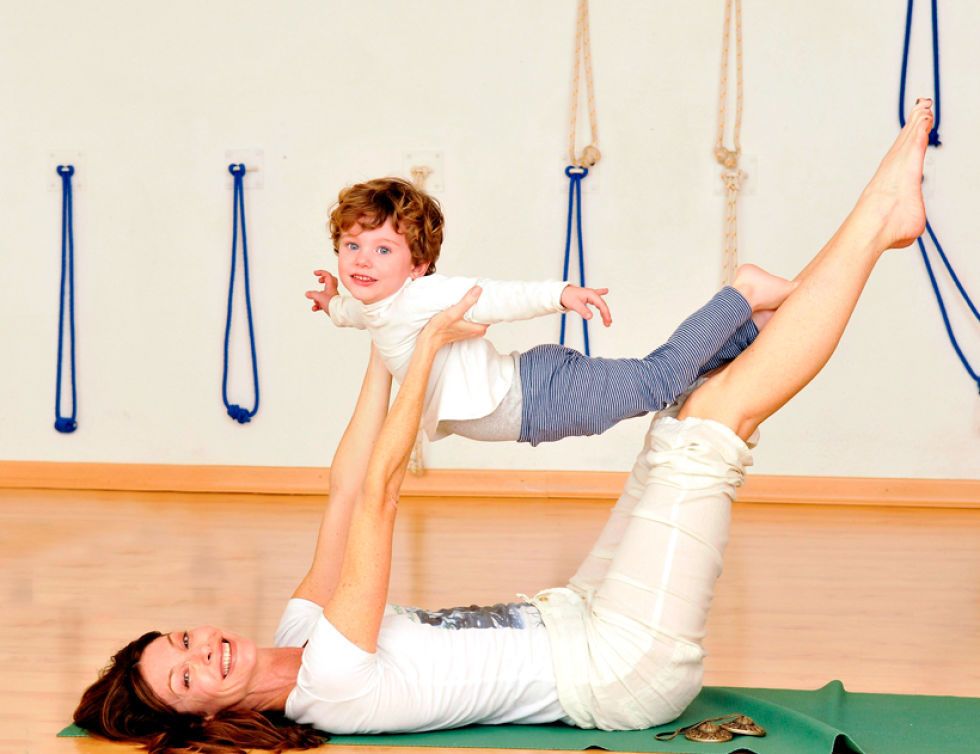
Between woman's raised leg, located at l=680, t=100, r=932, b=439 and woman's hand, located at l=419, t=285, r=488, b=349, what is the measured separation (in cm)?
44

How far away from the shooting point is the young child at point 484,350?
2449 millimetres

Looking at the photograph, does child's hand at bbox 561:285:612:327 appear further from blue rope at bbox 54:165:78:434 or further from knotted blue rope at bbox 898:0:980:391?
blue rope at bbox 54:165:78:434

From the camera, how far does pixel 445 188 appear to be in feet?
15.8

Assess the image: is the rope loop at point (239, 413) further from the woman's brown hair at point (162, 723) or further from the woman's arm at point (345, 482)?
the woman's brown hair at point (162, 723)

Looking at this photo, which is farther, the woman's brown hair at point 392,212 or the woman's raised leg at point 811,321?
the woman's brown hair at point 392,212

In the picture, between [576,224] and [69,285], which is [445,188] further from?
[69,285]

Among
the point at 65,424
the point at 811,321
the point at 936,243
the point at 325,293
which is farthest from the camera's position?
the point at 65,424

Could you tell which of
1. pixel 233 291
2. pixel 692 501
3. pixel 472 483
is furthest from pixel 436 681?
pixel 233 291

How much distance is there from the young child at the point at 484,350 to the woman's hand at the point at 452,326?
0.06m

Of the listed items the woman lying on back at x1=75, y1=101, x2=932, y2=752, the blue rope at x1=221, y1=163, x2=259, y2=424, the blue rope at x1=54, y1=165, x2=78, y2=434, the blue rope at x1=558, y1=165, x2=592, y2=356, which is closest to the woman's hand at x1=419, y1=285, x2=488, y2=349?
the woman lying on back at x1=75, y1=101, x2=932, y2=752

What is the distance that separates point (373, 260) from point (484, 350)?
29cm

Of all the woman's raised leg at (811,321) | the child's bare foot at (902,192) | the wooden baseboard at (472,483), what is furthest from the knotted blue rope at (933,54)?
the woman's raised leg at (811,321)

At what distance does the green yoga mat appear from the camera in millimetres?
2184

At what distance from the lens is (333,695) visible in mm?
2139
